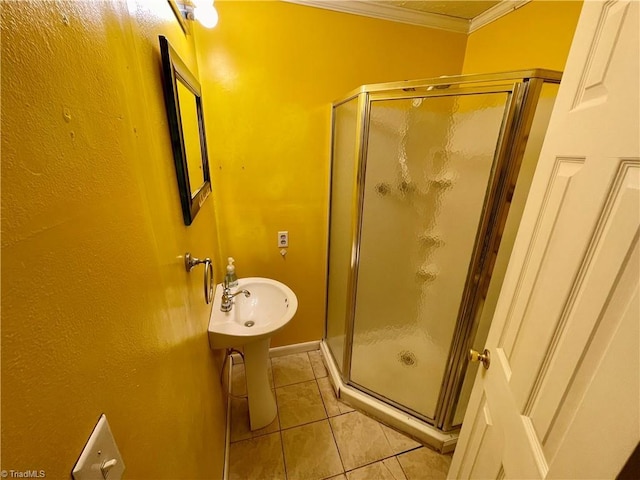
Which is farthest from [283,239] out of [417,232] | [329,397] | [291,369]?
[329,397]

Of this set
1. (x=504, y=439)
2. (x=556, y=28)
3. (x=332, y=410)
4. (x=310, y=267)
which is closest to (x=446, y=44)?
(x=556, y=28)

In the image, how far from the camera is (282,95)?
1486mm

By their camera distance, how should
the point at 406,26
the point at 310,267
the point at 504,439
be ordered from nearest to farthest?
the point at 504,439, the point at 406,26, the point at 310,267

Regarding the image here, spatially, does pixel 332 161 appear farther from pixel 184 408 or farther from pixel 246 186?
pixel 184 408

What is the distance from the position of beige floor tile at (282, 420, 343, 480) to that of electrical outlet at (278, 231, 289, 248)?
1.12 meters

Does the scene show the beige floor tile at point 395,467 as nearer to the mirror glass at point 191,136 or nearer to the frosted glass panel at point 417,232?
the frosted glass panel at point 417,232

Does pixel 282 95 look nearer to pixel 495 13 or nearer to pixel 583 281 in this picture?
pixel 495 13

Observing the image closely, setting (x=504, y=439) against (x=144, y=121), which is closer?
(x=144, y=121)

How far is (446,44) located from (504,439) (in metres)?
2.03

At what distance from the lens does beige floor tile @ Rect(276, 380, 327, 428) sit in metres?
1.57

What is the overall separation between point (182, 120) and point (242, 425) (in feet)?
5.42

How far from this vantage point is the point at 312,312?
6.64 ft

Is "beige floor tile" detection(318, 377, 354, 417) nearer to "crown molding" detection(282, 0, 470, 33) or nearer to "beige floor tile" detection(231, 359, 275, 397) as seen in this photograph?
"beige floor tile" detection(231, 359, 275, 397)

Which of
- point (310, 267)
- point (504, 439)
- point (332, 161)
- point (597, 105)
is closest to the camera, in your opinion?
point (597, 105)
